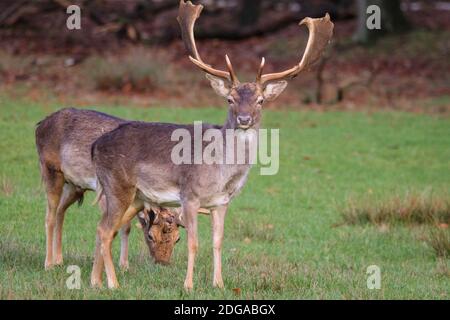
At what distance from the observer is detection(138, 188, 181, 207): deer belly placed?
353 inches

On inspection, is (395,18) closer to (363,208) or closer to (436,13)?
(436,13)

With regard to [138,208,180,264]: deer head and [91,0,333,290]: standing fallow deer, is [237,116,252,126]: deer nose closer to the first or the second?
[91,0,333,290]: standing fallow deer

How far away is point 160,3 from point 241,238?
71.5 ft

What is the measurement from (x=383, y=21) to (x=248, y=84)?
21.6 metres

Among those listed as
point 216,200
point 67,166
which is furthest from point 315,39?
point 67,166

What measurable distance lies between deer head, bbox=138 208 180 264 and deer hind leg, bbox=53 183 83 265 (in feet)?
2.44

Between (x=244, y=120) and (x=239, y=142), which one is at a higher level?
(x=244, y=120)

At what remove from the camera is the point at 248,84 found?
8953mm

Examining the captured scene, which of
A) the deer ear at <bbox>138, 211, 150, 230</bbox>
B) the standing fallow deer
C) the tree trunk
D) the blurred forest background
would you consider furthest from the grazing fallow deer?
the tree trunk

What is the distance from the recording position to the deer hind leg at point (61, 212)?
1002cm

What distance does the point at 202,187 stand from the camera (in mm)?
8773

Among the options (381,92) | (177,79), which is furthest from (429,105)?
(177,79)

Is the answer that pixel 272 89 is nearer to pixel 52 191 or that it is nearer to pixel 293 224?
pixel 52 191

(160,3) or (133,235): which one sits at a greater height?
(160,3)
